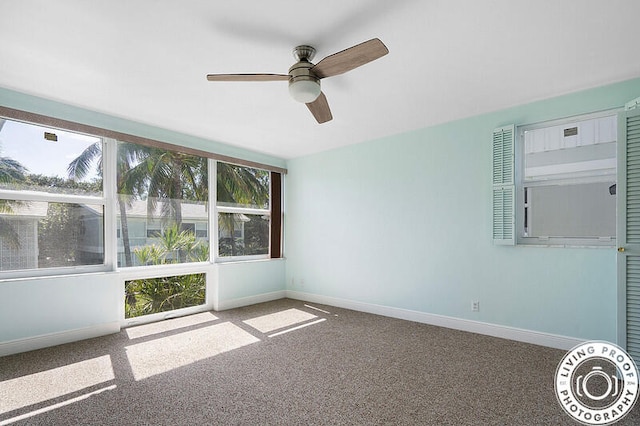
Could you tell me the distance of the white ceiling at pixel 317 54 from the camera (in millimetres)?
1919

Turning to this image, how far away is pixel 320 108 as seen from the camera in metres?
2.79

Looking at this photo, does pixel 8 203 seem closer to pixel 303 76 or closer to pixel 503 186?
pixel 303 76

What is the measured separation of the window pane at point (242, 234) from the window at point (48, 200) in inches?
60.5

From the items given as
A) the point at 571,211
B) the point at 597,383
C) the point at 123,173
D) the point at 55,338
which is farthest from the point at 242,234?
the point at 597,383

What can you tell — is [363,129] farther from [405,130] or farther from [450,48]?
[450,48]

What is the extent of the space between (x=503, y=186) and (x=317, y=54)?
234cm

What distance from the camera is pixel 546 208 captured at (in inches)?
128

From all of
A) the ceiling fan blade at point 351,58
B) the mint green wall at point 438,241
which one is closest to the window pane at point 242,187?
the mint green wall at point 438,241

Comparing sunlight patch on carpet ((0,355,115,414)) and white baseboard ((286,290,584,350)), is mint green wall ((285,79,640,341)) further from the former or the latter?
sunlight patch on carpet ((0,355,115,414))

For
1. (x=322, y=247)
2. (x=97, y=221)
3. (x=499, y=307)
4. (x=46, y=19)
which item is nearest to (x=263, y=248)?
(x=322, y=247)

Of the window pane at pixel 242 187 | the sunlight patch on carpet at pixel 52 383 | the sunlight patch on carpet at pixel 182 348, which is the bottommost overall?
the sunlight patch on carpet at pixel 182 348

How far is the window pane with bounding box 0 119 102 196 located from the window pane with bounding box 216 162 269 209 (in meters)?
1.53

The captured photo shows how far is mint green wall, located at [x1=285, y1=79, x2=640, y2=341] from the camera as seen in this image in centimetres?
298

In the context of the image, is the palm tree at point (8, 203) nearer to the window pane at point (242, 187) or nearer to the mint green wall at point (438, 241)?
the window pane at point (242, 187)
